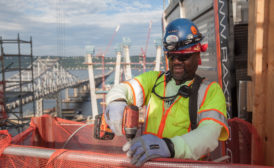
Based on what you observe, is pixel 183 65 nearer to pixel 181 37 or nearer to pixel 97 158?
pixel 181 37

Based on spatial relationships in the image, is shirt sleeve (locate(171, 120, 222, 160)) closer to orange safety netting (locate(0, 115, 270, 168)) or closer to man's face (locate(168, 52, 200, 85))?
orange safety netting (locate(0, 115, 270, 168))

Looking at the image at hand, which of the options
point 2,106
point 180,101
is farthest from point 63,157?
point 2,106

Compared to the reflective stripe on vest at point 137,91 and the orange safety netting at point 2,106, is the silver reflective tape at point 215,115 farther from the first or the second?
the orange safety netting at point 2,106

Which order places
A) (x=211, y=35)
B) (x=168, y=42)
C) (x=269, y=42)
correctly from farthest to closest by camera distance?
(x=211, y=35), (x=269, y=42), (x=168, y=42)

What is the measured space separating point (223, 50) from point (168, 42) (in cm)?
205

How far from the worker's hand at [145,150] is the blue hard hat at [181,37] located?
0.98m

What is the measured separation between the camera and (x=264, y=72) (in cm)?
284

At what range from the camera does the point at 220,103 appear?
215 centimetres

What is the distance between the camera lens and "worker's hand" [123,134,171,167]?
5.47 ft

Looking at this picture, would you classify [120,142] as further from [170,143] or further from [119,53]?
[119,53]

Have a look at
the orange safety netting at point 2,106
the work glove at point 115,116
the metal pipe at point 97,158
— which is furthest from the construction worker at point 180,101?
the orange safety netting at point 2,106

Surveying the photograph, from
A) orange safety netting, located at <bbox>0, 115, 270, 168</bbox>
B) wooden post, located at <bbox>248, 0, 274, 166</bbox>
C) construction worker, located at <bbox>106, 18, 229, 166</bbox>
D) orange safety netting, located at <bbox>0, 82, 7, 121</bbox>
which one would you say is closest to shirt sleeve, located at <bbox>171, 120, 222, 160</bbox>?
construction worker, located at <bbox>106, 18, 229, 166</bbox>

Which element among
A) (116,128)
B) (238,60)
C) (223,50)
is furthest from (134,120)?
(238,60)

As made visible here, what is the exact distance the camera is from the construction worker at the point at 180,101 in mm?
1907
